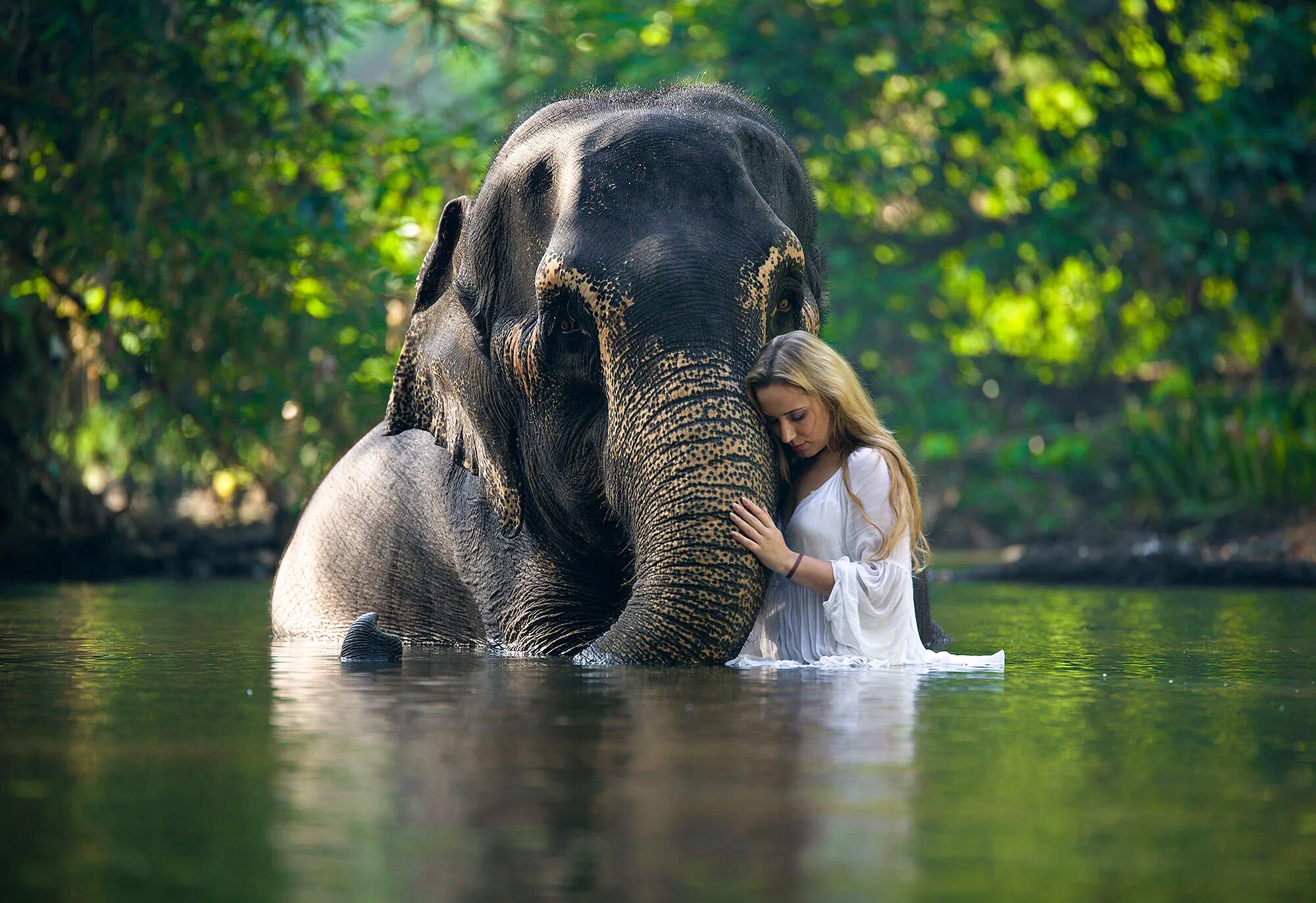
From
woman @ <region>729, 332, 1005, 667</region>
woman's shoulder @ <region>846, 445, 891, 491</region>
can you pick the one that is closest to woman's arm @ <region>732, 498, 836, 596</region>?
woman @ <region>729, 332, 1005, 667</region>

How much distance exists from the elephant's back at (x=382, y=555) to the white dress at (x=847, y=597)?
58.4 inches

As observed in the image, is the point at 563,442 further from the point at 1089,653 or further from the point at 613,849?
the point at 613,849

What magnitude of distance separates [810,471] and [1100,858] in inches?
133

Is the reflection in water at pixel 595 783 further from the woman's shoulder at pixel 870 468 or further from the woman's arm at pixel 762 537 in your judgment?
the woman's shoulder at pixel 870 468

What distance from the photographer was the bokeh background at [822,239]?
44.0ft

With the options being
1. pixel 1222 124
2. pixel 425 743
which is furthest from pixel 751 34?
pixel 425 743

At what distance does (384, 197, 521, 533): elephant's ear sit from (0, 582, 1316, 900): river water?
90 centimetres

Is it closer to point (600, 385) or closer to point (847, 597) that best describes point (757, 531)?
point (847, 597)

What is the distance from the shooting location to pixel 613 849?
2.84 meters

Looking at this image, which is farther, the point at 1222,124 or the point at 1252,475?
the point at 1222,124

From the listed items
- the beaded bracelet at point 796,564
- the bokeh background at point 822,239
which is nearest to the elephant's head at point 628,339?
the beaded bracelet at point 796,564

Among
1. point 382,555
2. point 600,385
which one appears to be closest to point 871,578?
point 600,385

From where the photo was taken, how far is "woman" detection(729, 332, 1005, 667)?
5.93 meters

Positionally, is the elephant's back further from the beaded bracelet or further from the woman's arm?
the woman's arm
